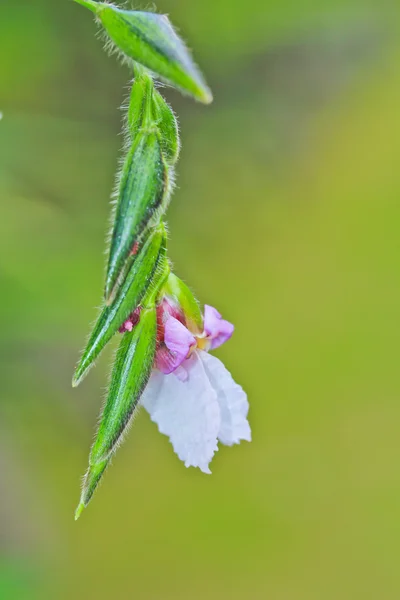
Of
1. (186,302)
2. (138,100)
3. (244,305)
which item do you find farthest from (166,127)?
(244,305)

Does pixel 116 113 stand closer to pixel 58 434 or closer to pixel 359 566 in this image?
pixel 58 434

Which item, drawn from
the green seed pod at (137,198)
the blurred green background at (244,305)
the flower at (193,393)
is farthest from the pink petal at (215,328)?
the blurred green background at (244,305)

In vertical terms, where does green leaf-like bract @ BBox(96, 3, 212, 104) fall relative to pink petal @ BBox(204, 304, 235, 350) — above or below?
above

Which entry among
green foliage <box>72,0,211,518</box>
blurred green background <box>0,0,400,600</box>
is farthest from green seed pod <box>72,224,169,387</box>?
blurred green background <box>0,0,400,600</box>

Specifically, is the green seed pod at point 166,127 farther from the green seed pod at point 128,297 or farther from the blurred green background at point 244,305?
the blurred green background at point 244,305

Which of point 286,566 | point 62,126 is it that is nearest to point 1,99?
point 62,126

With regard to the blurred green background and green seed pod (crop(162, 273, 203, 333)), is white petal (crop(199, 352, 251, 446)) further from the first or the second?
the blurred green background
